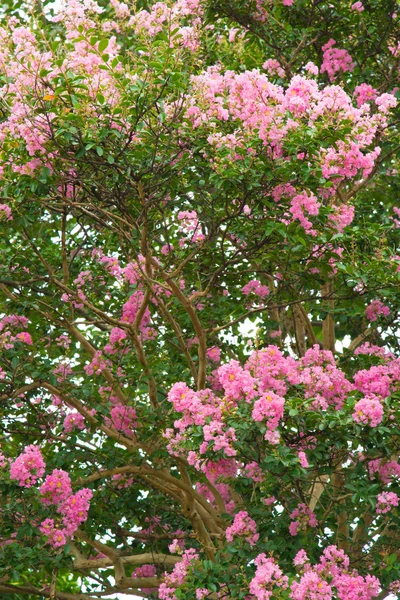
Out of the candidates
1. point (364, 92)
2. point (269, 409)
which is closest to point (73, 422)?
point (269, 409)

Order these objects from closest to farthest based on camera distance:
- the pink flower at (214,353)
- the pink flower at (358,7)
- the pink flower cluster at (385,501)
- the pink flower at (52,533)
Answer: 1. the pink flower cluster at (385,501)
2. the pink flower at (52,533)
3. the pink flower at (358,7)
4. the pink flower at (214,353)

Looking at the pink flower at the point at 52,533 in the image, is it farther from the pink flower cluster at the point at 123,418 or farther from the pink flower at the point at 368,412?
the pink flower at the point at 368,412

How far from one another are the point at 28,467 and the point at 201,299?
169cm

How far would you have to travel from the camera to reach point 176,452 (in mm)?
5367

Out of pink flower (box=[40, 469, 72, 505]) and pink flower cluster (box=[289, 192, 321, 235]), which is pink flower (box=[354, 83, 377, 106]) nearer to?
pink flower cluster (box=[289, 192, 321, 235])

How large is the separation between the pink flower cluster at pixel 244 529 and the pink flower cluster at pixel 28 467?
3.78ft

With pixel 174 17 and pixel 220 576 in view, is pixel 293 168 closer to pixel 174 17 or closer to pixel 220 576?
pixel 174 17

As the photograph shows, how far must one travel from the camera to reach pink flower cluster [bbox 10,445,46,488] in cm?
534

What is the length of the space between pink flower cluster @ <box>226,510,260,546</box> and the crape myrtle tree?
0.01 meters

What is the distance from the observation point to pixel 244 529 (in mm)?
5324

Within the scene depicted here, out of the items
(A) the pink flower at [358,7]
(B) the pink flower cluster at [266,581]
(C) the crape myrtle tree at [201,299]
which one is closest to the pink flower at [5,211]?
(C) the crape myrtle tree at [201,299]

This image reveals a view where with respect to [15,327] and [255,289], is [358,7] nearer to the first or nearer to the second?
[255,289]

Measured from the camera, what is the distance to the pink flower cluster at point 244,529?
529 centimetres

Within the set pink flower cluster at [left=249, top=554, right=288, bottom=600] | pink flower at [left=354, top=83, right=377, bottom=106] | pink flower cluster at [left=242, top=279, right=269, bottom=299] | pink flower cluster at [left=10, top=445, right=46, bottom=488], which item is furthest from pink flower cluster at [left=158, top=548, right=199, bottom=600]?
pink flower at [left=354, top=83, right=377, bottom=106]
